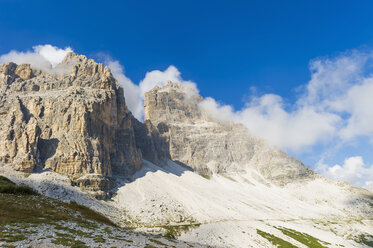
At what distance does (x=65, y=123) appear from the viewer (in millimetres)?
149625

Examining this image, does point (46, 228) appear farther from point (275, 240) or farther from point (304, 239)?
point (304, 239)

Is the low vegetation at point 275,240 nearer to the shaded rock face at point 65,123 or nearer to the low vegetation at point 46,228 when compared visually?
the low vegetation at point 46,228

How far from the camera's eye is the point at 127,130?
197125 millimetres

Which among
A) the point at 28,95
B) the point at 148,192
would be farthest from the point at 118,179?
the point at 28,95

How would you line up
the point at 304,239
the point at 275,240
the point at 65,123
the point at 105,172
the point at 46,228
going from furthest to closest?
the point at 65,123, the point at 105,172, the point at 304,239, the point at 275,240, the point at 46,228

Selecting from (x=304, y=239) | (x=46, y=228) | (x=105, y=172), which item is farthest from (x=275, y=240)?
(x=105, y=172)

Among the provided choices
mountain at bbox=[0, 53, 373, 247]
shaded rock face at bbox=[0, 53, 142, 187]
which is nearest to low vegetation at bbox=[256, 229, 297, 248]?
mountain at bbox=[0, 53, 373, 247]

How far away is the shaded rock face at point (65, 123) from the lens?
13275 cm

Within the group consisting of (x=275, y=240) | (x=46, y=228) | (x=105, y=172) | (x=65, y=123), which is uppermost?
Answer: (x=65, y=123)

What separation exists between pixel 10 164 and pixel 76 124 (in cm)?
3918

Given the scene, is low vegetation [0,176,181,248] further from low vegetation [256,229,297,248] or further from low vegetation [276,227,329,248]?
low vegetation [276,227,329,248]

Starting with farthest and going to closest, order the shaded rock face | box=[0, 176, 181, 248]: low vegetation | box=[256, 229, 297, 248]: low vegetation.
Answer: the shaded rock face < box=[256, 229, 297, 248]: low vegetation < box=[0, 176, 181, 248]: low vegetation

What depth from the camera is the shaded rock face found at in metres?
133

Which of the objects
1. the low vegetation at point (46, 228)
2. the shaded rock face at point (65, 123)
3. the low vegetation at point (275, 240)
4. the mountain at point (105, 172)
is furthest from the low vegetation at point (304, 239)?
the low vegetation at point (46, 228)
